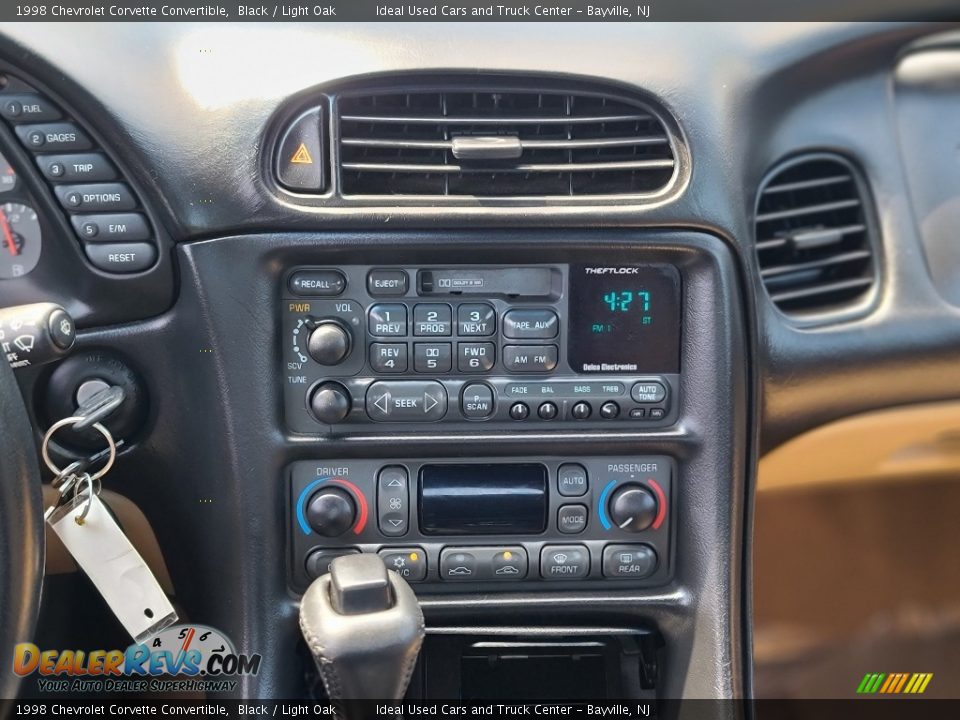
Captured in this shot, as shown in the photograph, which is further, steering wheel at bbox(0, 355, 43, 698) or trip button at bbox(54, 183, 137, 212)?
trip button at bbox(54, 183, 137, 212)

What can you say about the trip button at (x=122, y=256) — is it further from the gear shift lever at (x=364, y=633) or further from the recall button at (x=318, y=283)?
the gear shift lever at (x=364, y=633)

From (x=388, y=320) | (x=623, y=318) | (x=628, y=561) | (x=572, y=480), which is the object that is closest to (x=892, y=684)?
(x=628, y=561)

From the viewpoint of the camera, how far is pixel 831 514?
1670 millimetres

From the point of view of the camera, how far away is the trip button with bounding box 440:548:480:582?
4.51 ft

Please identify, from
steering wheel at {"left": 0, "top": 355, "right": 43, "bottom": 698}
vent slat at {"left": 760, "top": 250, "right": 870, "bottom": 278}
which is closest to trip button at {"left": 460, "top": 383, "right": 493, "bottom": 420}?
vent slat at {"left": 760, "top": 250, "right": 870, "bottom": 278}

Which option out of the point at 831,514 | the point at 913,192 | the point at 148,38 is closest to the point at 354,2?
the point at 148,38

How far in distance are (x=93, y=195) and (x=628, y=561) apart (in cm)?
93

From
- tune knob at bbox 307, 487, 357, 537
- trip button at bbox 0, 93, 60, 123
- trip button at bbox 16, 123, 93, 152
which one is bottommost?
tune knob at bbox 307, 487, 357, 537

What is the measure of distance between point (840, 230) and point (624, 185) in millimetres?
414

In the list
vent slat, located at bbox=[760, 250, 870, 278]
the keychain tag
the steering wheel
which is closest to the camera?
the steering wheel

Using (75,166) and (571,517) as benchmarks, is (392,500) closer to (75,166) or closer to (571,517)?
(571,517)

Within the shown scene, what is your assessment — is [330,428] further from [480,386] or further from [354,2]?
[354,2]

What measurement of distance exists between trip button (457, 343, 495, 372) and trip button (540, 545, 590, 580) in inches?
11.7

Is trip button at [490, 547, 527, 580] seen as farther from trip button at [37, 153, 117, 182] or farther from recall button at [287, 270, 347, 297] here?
trip button at [37, 153, 117, 182]
